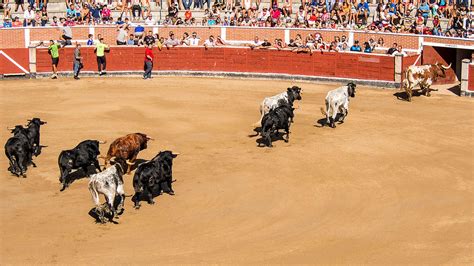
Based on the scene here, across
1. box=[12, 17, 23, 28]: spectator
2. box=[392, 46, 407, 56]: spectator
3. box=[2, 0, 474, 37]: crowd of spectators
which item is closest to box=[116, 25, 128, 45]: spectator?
box=[2, 0, 474, 37]: crowd of spectators

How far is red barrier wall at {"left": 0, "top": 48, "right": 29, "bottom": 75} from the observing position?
36.5 metres

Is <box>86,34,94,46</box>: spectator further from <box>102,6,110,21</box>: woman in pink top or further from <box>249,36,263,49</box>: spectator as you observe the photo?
<box>249,36,263,49</box>: spectator

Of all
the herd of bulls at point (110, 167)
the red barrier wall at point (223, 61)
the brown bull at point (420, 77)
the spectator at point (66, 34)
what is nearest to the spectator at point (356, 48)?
the red barrier wall at point (223, 61)

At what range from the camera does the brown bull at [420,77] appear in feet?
103

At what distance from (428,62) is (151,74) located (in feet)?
37.1

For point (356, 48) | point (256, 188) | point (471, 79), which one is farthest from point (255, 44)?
point (256, 188)

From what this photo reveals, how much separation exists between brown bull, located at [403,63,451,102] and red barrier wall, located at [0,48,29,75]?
15.5 meters

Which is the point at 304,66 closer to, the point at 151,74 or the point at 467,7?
the point at 151,74

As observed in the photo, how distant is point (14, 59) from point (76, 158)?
17648mm

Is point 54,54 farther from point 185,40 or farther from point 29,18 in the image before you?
point 29,18

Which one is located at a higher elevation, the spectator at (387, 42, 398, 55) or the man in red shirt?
the spectator at (387, 42, 398, 55)

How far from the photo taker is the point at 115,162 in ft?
68.2

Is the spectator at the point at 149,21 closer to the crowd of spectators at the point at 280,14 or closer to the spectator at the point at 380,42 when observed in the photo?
the crowd of spectators at the point at 280,14

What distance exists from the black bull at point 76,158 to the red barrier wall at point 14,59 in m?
17.1
